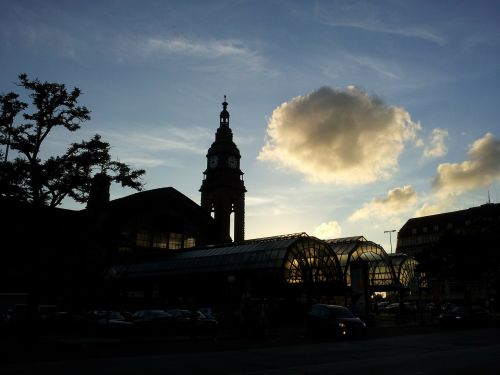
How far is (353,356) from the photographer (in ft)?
53.8

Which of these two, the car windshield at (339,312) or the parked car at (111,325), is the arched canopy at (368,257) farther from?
the parked car at (111,325)

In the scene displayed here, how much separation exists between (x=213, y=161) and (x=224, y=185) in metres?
6.83

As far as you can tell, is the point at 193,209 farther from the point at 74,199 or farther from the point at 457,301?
the point at 457,301

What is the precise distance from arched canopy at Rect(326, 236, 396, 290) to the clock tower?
1136 inches

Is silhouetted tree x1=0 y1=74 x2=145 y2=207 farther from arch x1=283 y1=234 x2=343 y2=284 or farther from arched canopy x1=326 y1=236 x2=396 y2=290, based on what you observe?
arched canopy x1=326 y1=236 x2=396 y2=290

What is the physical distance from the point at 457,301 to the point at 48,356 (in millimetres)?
105196

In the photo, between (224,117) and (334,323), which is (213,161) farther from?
(334,323)

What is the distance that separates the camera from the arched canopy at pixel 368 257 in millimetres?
63428

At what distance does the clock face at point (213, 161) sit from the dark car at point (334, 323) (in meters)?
71.2

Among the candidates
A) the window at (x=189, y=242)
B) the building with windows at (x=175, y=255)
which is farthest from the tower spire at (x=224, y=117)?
the window at (x=189, y=242)

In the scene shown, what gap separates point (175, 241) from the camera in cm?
7944

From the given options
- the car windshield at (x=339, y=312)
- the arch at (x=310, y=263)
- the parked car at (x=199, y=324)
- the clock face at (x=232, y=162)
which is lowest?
the parked car at (x=199, y=324)

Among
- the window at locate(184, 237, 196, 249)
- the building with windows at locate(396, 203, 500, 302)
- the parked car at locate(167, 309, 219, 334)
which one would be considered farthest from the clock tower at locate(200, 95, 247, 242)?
the parked car at locate(167, 309, 219, 334)

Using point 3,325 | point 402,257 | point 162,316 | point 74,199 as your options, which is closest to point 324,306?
point 162,316
